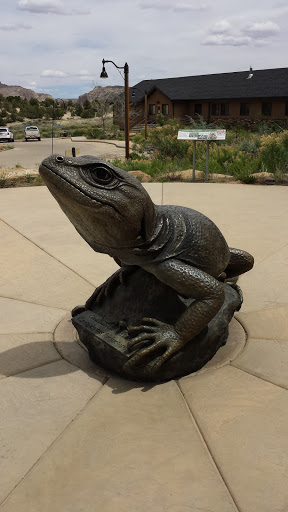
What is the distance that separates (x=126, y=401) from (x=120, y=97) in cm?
4631

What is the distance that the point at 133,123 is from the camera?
4294 cm

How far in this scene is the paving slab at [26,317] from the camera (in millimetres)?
3725

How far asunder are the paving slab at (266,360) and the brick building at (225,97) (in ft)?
100

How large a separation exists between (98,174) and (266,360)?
1726 mm

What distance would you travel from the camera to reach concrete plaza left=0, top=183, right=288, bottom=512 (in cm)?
206

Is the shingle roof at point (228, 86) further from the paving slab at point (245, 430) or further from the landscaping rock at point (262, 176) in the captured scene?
the paving slab at point (245, 430)

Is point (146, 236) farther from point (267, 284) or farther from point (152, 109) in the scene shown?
point (152, 109)

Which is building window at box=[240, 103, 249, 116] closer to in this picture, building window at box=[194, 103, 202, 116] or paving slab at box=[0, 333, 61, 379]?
building window at box=[194, 103, 202, 116]

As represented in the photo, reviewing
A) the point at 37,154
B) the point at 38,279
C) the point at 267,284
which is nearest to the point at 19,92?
the point at 37,154

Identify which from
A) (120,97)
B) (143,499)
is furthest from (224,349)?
(120,97)

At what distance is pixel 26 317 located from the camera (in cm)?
394

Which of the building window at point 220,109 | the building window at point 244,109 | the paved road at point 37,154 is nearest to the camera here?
the paved road at point 37,154

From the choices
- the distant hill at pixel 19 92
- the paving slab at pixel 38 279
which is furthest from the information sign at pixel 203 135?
the distant hill at pixel 19 92

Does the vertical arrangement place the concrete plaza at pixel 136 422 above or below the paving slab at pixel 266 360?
below
